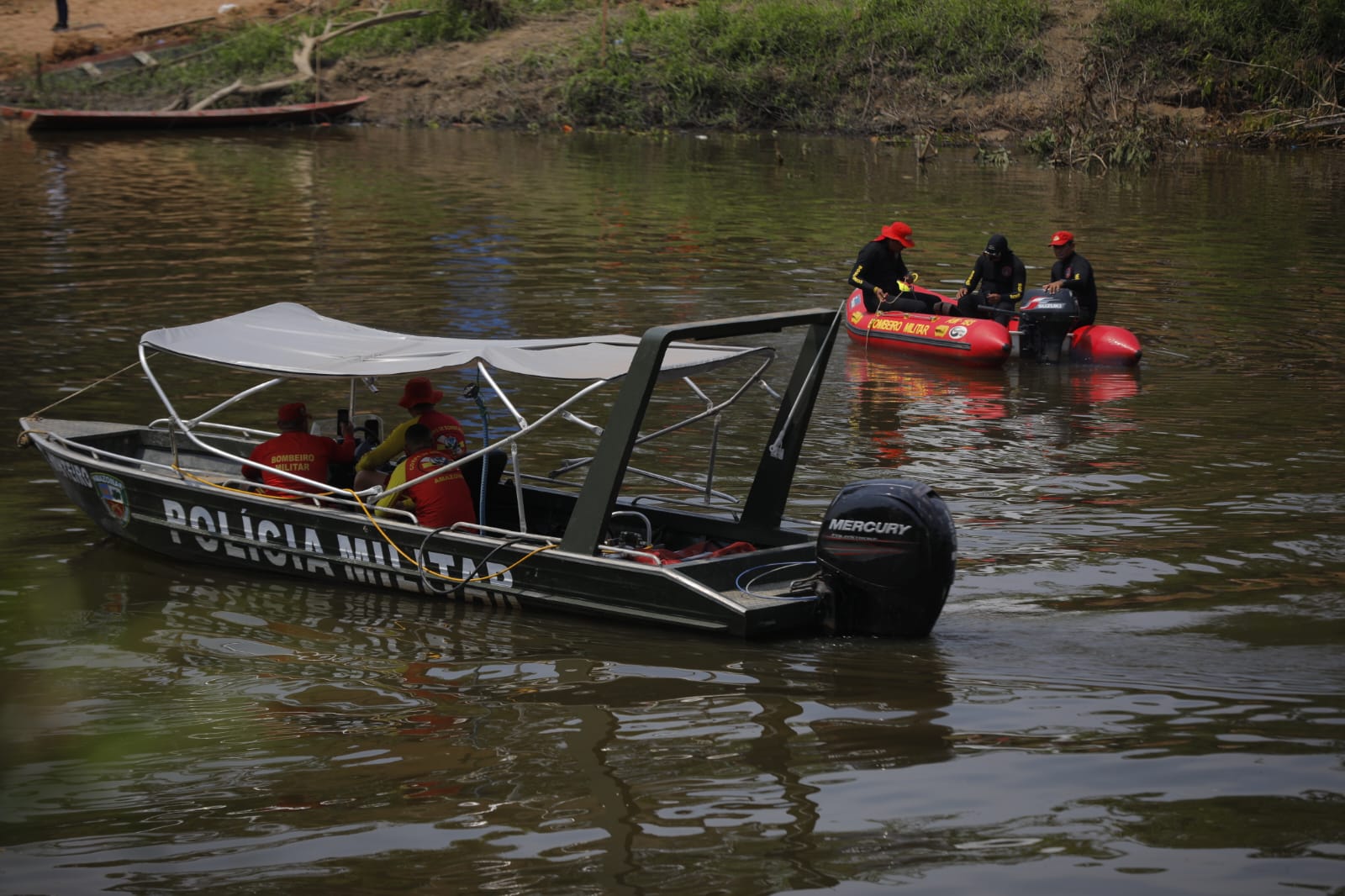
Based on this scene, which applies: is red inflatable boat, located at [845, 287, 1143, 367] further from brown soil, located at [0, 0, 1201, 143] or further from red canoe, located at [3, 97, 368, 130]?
red canoe, located at [3, 97, 368, 130]

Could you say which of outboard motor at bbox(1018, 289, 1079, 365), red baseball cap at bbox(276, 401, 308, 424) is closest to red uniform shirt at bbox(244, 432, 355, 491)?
red baseball cap at bbox(276, 401, 308, 424)

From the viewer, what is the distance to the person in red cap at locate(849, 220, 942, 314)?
1967cm

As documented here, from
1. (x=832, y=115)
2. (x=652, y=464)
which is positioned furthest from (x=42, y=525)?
(x=832, y=115)

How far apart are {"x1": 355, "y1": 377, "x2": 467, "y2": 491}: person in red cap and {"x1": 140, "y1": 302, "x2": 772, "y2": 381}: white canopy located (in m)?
0.25

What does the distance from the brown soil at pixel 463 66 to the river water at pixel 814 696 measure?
27.8m

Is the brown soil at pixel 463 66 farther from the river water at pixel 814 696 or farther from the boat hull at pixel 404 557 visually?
the boat hull at pixel 404 557

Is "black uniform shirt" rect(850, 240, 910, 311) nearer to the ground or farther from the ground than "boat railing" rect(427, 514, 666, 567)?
farther from the ground

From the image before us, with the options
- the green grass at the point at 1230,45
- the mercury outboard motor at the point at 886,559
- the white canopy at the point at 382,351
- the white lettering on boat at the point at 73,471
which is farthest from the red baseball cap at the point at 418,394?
the green grass at the point at 1230,45

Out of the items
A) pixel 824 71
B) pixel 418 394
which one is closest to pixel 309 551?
pixel 418 394

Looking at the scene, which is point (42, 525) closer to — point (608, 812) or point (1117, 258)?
point (608, 812)

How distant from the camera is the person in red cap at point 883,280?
64.5 feet

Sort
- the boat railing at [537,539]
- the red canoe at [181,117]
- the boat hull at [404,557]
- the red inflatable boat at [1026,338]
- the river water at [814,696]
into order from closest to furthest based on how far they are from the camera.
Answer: the river water at [814,696] < the boat hull at [404,557] < the boat railing at [537,539] < the red inflatable boat at [1026,338] < the red canoe at [181,117]

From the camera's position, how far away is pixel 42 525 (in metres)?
12.0

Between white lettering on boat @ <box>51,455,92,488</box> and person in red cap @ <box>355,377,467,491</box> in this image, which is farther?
white lettering on boat @ <box>51,455,92,488</box>
